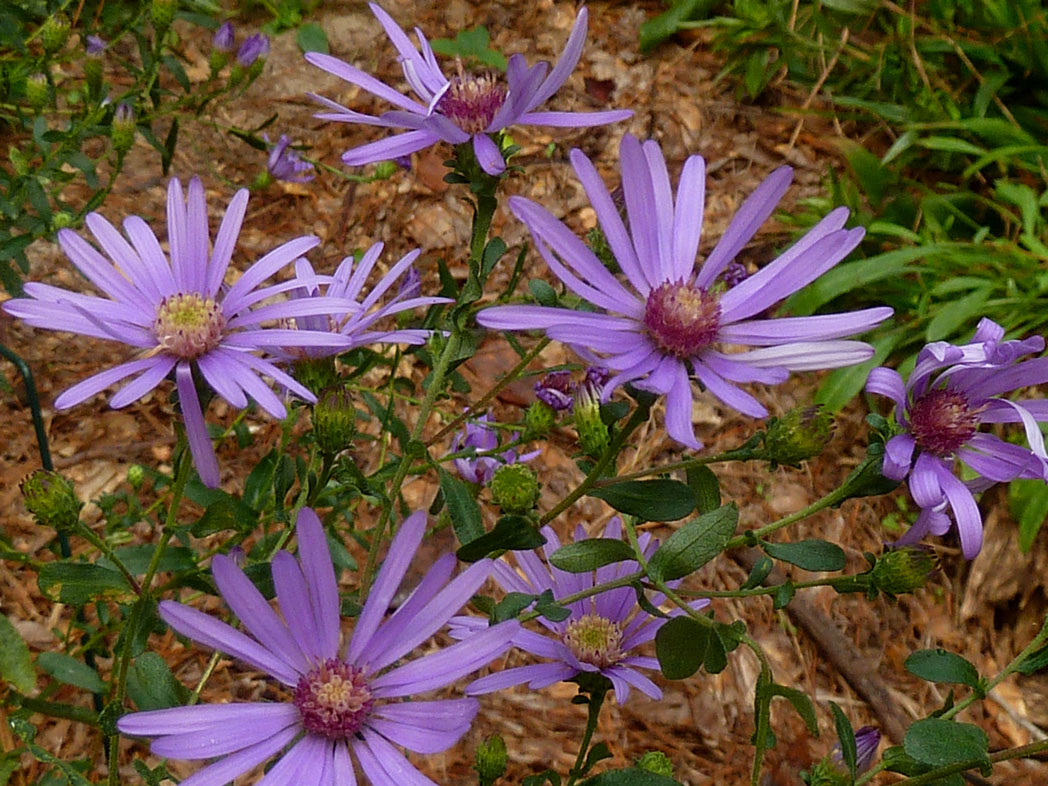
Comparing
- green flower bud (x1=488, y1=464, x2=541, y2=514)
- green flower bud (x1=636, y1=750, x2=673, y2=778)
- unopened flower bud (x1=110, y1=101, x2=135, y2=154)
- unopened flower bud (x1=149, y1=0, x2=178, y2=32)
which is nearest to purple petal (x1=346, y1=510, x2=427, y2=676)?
green flower bud (x1=488, y1=464, x2=541, y2=514)

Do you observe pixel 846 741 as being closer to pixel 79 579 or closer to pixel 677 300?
pixel 677 300

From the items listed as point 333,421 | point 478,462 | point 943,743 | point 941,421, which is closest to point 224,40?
point 478,462

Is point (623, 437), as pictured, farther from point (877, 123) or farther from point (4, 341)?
point (877, 123)

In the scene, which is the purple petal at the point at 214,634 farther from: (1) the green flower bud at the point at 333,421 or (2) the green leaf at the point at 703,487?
(2) the green leaf at the point at 703,487

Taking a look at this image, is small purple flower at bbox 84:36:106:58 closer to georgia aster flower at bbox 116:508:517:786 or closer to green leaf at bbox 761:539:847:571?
georgia aster flower at bbox 116:508:517:786

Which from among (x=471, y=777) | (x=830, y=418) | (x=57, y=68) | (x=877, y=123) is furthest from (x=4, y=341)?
(x=877, y=123)

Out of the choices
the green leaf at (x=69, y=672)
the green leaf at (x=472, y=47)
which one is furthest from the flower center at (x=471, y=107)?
the green leaf at (x=472, y=47)
